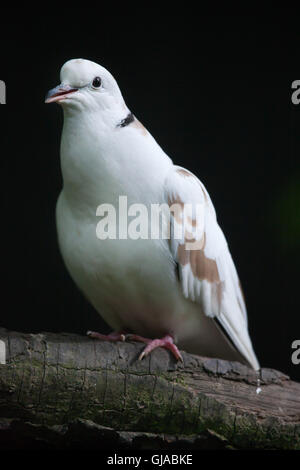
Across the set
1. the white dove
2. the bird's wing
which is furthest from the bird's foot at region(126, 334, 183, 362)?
the bird's wing

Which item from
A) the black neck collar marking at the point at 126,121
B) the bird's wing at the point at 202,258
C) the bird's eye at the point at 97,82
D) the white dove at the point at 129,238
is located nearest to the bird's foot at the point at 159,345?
the white dove at the point at 129,238

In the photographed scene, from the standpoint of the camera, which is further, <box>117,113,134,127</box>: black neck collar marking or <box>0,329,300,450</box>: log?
<box>117,113,134,127</box>: black neck collar marking

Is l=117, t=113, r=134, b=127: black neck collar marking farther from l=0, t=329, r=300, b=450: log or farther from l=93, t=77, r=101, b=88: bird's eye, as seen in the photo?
l=0, t=329, r=300, b=450: log

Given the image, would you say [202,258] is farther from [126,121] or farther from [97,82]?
→ [97,82]

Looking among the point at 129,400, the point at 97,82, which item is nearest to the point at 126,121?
the point at 97,82

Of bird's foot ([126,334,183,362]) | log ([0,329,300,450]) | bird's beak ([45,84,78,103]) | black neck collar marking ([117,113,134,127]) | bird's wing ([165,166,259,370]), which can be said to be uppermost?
bird's beak ([45,84,78,103])

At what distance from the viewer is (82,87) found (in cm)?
189

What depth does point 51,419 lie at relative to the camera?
5.85 ft

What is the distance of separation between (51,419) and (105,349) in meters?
0.23

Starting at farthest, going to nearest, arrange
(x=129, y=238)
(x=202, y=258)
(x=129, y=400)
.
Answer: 1. (x=202, y=258)
2. (x=129, y=238)
3. (x=129, y=400)

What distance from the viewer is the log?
69.6 inches

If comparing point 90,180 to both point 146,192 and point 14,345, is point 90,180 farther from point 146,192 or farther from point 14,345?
point 14,345

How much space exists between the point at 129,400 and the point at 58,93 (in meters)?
0.84

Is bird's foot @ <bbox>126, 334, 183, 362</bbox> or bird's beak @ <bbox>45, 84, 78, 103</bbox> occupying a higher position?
bird's beak @ <bbox>45, 84, 78, 103</bbox>
